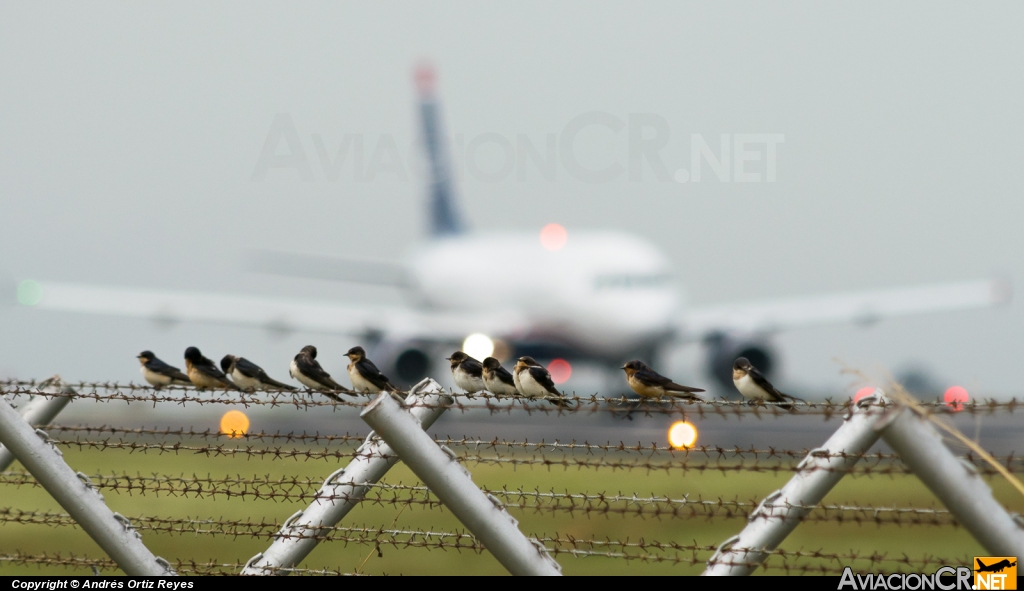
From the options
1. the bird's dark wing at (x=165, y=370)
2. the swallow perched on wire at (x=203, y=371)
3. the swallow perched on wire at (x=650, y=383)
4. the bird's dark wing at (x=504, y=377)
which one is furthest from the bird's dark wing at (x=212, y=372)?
the swallow perched on wire at (x=650, y=383)

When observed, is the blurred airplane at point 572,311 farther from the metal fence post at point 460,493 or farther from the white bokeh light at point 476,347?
the metal fence post at point 460,493

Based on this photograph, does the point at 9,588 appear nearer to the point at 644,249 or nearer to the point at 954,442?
the point at 954,442

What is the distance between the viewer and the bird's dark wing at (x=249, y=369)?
549cm

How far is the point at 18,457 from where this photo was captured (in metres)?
3.82

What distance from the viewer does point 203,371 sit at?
5.82m

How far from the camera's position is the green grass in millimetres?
9336

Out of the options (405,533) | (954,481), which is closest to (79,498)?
(405,533)

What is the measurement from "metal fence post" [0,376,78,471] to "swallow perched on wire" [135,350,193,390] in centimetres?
177

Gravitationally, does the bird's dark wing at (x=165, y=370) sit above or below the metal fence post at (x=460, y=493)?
above

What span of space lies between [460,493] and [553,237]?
30966 millimetres

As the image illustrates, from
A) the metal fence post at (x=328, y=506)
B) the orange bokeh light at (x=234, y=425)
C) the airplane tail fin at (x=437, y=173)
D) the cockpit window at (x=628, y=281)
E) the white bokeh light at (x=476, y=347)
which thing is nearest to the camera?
the metal fence post at (x=328, y=506)

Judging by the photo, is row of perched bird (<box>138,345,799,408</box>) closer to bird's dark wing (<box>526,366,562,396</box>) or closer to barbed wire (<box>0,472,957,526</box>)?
bird's dark wing (<box>526,366,562,396</box>)

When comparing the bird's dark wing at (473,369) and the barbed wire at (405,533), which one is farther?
the bird's dark wing at (473,369)

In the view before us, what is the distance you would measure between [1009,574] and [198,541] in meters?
10.4
